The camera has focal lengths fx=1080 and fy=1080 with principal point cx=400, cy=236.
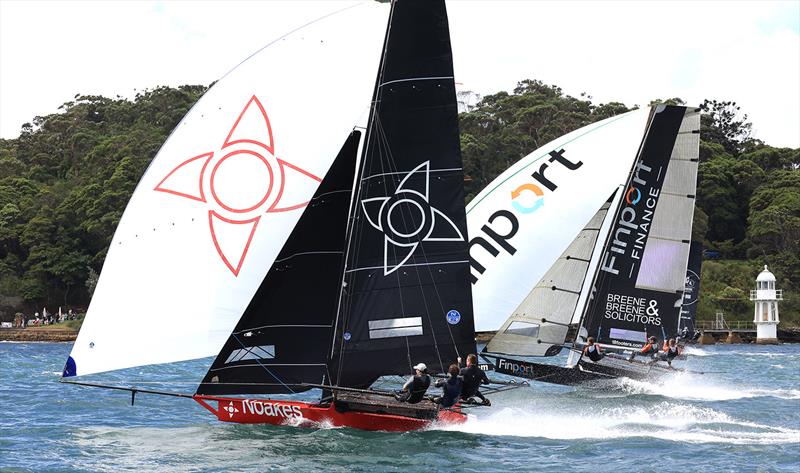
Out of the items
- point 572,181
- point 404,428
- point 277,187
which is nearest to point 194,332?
point 277,187

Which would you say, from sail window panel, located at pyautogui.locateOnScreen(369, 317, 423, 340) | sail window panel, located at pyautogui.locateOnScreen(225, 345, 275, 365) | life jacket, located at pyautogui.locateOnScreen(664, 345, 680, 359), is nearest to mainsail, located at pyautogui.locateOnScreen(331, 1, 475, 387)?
sail window panel, located at pyautogui.locateOnScreen(369, 317, 423, 340)

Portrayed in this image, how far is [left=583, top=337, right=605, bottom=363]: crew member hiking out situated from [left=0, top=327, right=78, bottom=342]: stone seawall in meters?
42.6

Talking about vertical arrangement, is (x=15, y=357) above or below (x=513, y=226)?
below

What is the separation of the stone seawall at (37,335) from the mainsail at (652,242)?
41.4m

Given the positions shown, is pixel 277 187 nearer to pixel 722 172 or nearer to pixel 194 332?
pixel 194 332

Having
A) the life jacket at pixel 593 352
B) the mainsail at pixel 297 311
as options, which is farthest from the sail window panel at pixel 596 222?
the mainsail at pixel 297 311

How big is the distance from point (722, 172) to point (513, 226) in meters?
61.7

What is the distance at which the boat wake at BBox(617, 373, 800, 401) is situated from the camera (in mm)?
26141

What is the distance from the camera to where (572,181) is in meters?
25.9

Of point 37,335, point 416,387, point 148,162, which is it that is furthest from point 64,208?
point 416,387

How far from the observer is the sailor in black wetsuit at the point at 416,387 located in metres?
17.0

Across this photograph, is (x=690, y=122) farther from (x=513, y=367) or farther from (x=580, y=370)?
A: (x=513, y=367)

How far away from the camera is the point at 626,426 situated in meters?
19.7

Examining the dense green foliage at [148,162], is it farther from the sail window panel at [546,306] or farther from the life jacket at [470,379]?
the life jacket at [470,379]
